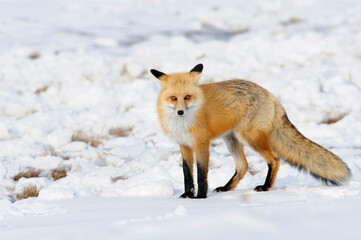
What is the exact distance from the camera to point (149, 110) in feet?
28.8

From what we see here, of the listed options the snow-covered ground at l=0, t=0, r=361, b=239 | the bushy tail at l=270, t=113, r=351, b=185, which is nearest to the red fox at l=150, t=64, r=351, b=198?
the bushy tail at l=270, t=113, r=351, b=185

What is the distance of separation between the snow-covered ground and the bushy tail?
0.22 m

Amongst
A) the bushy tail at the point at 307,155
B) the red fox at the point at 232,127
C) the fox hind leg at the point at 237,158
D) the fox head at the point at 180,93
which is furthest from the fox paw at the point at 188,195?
the bushy tail at the point at 307,155

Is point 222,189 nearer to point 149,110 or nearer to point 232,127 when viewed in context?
point 232,127

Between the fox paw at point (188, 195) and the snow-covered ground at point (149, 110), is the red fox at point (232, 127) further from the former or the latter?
the snow-covered ground at point (149, 110)

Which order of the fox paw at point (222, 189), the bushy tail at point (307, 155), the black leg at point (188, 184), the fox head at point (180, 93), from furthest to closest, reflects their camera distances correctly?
the fox paw at point (222, 189)
the black leg at point (188, 184)
the bushy tail at point (307, 155)
the fox head at point (180, 93)

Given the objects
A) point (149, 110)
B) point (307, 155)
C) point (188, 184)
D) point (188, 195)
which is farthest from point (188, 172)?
point (149, 110)

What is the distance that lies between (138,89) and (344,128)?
4615mm

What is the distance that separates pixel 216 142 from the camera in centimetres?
737

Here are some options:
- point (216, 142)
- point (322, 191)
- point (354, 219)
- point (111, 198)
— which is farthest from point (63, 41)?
point (354, 219)

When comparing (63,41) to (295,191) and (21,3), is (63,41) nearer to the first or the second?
(21,3)

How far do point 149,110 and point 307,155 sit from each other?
14.9ft

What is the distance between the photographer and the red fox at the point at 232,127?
4.52 meters

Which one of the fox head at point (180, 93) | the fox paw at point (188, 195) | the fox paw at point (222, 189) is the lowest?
the fox paw at point (222, 189)
